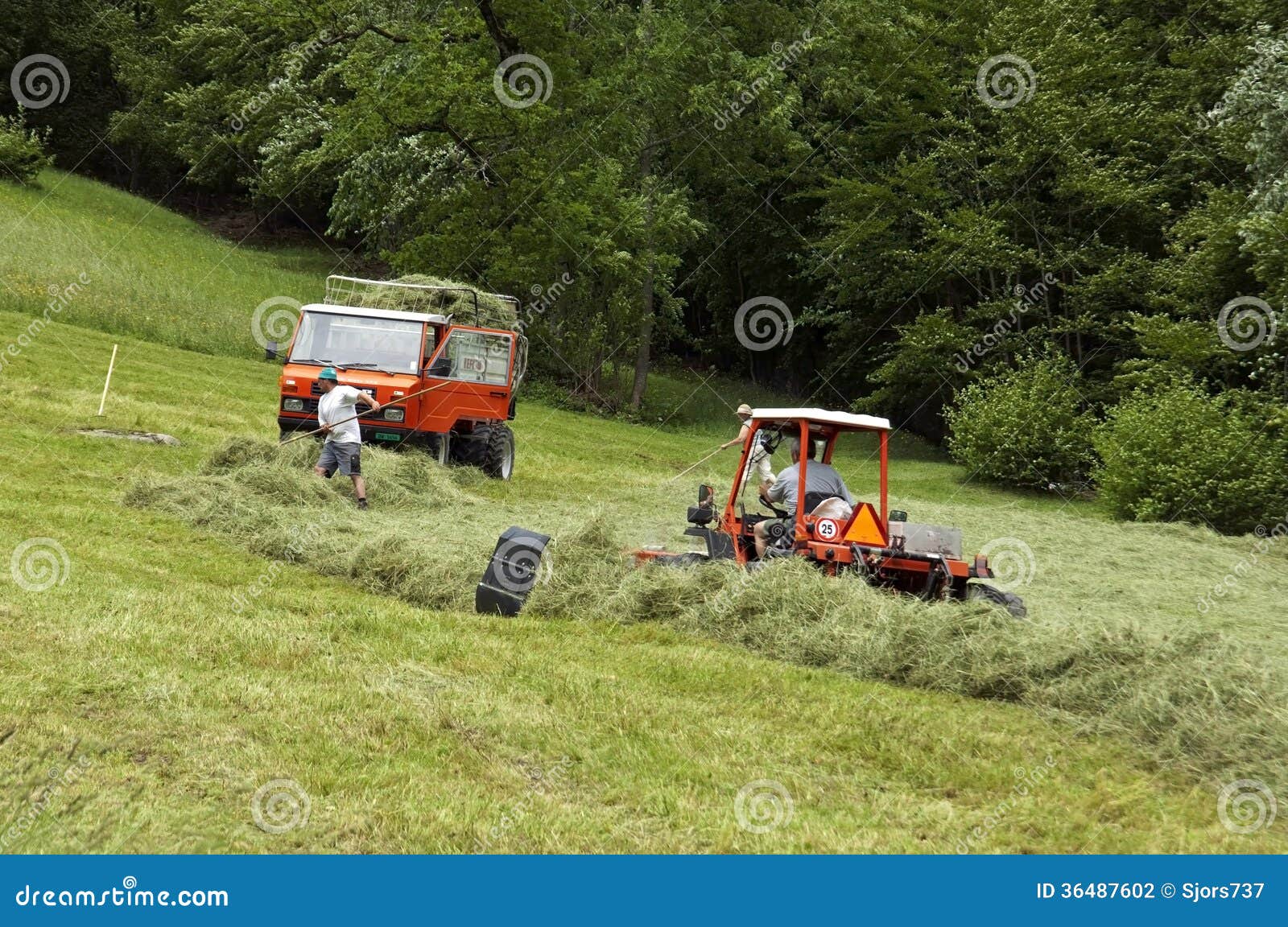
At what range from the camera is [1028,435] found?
25922 mm

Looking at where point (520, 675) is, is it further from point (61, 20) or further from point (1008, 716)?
point (61, 20)

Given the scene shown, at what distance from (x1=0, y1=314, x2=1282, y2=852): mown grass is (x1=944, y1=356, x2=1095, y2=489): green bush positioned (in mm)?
18566

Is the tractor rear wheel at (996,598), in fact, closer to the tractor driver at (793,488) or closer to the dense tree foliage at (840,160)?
the tractor driver at (793,488)

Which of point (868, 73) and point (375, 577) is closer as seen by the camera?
point (375, 577)

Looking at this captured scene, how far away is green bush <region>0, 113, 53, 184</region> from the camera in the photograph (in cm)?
3856

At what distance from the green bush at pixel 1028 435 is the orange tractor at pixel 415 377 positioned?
1182cm

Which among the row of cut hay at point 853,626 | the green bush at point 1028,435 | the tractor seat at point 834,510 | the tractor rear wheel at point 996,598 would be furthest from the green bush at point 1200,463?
the tractor seat at point 834,510

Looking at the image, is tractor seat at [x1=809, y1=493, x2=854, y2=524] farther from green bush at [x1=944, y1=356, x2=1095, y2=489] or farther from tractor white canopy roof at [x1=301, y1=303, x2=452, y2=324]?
green bush at [x1=944, y1=356, x2=1095, y2=489]

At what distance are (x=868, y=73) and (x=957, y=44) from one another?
8.05 feet

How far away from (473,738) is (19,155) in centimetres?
3946

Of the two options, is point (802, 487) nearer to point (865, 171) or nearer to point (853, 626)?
point (853, 626)

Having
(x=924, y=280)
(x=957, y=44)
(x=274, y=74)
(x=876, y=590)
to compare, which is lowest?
(x=876, y=590)

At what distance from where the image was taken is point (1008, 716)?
6941mm

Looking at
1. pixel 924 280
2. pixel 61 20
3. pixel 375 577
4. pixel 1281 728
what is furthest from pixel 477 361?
pixel 61 20
